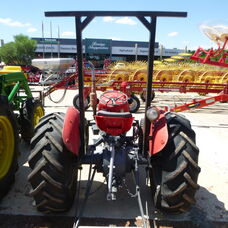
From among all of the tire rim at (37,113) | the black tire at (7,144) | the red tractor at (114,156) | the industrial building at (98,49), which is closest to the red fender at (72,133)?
the red tractor at (114,156)

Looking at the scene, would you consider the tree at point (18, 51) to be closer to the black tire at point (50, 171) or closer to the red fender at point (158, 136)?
the black tire at point (50, 171)

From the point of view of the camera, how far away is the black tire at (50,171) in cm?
213

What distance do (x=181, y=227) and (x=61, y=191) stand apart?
1.23 m

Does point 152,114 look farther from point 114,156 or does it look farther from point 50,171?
point 50,171

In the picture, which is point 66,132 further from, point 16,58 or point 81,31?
point 16,58

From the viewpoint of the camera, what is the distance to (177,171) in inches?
84.0

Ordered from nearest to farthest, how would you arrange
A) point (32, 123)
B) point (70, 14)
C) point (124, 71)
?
1. point (70, 14)
2. point (32, 123)
3. point (124, 71)

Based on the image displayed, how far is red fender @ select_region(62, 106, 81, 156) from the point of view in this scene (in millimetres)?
2184

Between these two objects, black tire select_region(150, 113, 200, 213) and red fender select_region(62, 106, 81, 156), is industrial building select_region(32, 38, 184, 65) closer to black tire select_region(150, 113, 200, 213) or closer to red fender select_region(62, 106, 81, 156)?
red fender select_region(62, 106, 81, 156)

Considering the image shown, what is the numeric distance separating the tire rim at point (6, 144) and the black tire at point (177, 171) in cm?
176

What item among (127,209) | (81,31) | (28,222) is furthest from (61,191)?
(81,31)

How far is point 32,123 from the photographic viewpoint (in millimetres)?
4234

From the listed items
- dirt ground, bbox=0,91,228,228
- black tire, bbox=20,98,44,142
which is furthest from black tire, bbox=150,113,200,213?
black tire, bbox=20,98,44,142

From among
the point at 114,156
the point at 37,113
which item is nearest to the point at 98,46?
the point at 37,113
